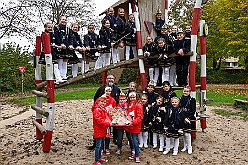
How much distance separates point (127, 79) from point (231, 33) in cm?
1011

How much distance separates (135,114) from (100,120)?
81cm

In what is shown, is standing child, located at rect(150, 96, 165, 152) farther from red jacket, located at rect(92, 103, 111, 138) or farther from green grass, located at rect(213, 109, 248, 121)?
green grass, located at rect(213, 109, 248, 121)

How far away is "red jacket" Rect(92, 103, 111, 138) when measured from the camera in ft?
17.9

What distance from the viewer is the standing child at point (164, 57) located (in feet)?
23.9

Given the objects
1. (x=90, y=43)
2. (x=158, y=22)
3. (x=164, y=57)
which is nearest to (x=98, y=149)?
(x=90, y=43)

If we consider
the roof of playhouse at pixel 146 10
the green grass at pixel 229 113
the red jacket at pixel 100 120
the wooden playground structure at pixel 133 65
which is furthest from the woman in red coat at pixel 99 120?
the green grass at pixel 229 113

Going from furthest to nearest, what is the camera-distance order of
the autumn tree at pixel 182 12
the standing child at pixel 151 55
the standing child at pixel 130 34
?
the autumn tree at pixel 182 12 → the standing child at pixel 130 34 → the standing child at pixel 151 55

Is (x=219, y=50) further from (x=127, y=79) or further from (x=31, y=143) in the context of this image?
(x=31, y=143)

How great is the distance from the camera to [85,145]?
749 centimetres

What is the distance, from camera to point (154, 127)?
6844 mm

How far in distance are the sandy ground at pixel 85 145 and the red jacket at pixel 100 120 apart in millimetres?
828

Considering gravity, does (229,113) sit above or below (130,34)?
below

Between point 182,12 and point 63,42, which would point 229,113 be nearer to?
point 63,42

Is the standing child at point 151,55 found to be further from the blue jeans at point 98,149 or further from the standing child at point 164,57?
the blue jeans at point 98,149
